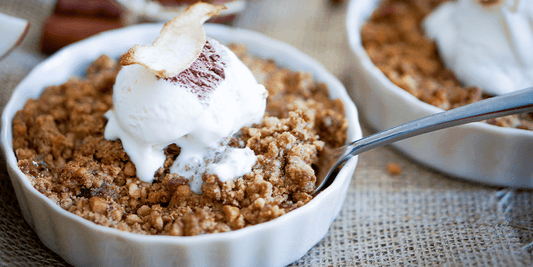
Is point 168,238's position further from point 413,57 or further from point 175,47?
point 413,57

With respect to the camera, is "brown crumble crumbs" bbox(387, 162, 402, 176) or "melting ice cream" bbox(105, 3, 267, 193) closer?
"melting ice cream" bbox(105, 3, 267, 193)

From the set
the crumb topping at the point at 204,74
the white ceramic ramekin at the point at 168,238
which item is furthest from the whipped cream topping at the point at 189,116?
the white ceramic ramekin at the point at 168,238

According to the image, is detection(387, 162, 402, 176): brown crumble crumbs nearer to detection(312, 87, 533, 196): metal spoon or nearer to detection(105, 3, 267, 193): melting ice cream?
detection(312, 87, 533, 196): metal spoon

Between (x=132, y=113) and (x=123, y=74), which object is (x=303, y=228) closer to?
(x=132, y=113)

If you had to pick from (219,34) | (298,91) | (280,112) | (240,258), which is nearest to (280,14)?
(219,34)

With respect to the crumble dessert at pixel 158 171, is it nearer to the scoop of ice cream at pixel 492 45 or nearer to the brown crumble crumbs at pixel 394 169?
the brown crumble crumbs at pixel 394 169

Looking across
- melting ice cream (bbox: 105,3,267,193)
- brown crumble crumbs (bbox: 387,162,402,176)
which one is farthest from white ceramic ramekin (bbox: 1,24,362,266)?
brown crumble crumbs (bbox: 387,162,402,176)
